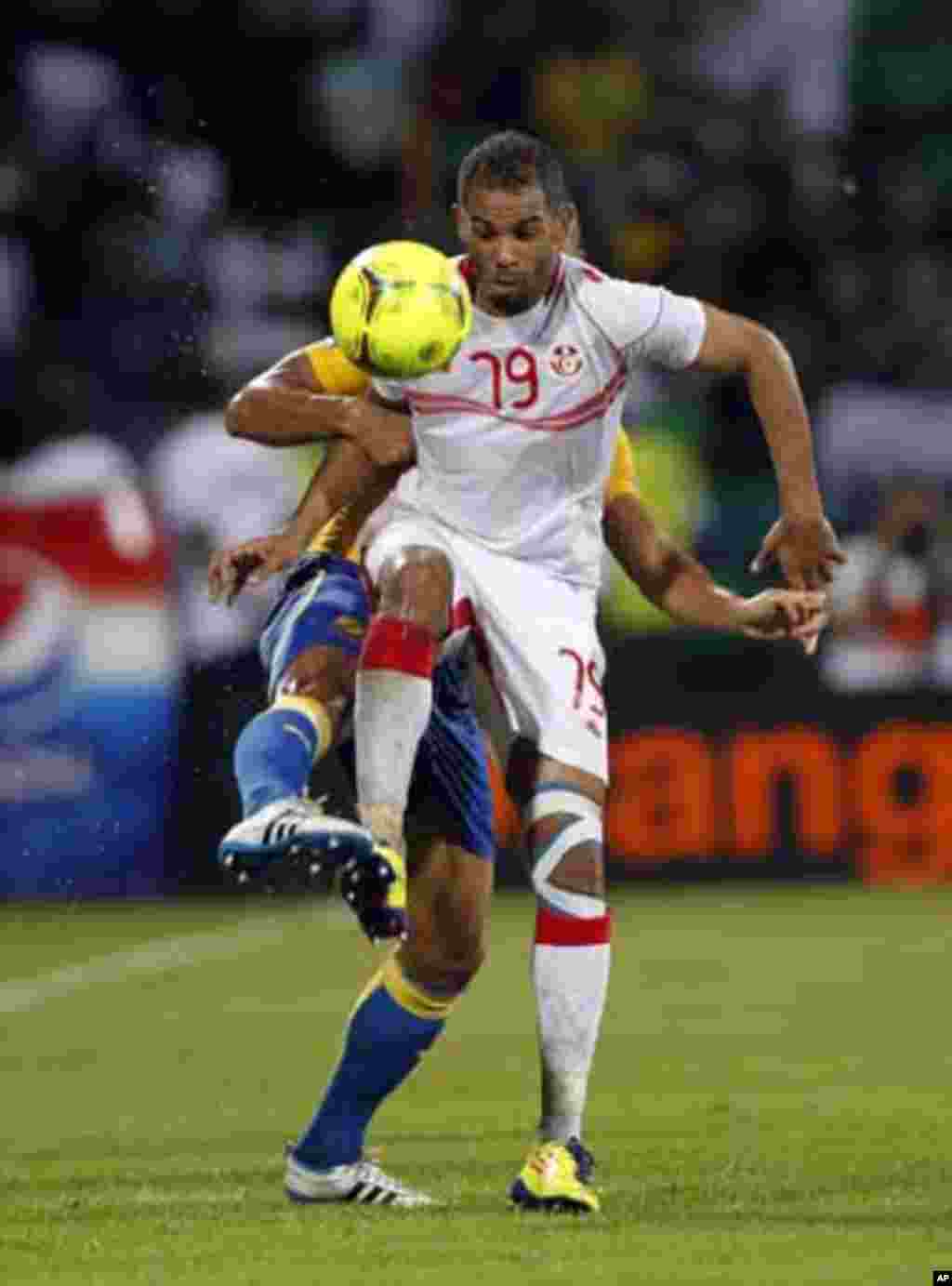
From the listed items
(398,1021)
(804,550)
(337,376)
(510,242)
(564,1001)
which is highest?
(510,242)

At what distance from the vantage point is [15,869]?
17.5 m

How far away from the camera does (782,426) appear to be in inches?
309

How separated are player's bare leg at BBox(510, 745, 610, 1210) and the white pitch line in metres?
5.83

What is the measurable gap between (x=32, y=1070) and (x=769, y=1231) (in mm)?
4484

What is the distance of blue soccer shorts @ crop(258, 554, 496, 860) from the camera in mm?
7832

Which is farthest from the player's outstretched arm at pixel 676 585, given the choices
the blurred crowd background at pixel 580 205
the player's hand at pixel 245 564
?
the blurred crowd background at pixel 580 205

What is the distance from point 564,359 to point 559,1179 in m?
1.68

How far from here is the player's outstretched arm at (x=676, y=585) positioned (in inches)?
314

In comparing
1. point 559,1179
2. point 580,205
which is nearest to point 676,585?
point 559,1179

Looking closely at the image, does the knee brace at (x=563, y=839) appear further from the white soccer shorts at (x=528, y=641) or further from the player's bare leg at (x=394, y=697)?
the player's bare leg at (x=394, y=697)

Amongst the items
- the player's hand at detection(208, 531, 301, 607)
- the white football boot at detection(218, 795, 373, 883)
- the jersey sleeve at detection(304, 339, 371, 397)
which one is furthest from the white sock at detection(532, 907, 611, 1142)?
the jersey sleeve at detection(304, 339, 371, 397)

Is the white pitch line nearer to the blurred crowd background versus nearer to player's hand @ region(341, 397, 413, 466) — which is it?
the blurred crowd background

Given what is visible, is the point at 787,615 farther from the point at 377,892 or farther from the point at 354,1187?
the point at 354,1187

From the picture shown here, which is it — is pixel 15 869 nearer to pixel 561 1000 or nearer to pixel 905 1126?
pixel 905 1126
